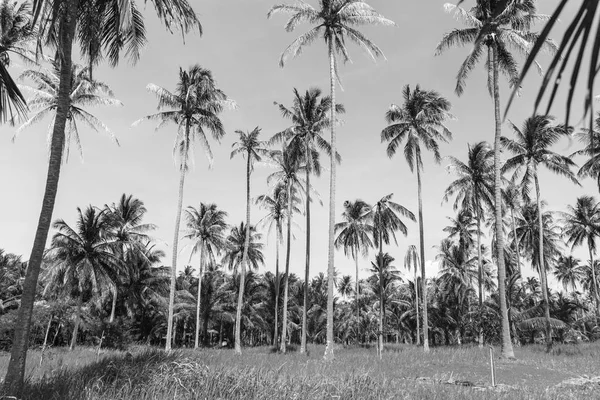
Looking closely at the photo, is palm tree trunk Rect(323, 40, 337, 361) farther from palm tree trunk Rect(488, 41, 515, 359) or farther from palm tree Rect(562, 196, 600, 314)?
palm tree Rect(562, 196, 600, 314)

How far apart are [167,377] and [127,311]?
40188 mm

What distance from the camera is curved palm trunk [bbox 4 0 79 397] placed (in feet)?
24.3

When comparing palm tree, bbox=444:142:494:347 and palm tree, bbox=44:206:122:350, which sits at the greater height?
palm tree, bbox=444:142:494:347

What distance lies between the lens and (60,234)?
31.1 m

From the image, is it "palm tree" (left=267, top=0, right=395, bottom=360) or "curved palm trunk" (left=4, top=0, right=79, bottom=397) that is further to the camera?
"palm tree" (left=267, top=0, right=395, bottom=360)

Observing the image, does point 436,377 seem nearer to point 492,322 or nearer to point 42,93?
point 492,322

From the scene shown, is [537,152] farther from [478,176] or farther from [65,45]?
[65,45]

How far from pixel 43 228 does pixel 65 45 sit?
12.3 feet

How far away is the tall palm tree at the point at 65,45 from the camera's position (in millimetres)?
7629

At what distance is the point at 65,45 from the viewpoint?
28.7 ft

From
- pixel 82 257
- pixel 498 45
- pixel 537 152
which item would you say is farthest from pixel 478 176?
pixel 82 257

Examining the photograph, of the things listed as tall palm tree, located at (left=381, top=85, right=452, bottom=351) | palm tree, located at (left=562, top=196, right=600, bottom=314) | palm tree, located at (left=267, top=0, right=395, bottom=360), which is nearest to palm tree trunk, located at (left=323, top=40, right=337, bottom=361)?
palm tree, located at (left=267, top=0, right=395, bottom=360)

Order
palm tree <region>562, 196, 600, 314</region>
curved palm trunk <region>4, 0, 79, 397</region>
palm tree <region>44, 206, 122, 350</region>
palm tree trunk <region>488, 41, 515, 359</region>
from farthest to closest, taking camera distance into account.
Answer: palm tree <region>562, 196, 600, 314</region>, palm tree <region>44, 206, 122, 350</region>, palm tree trunk <region>488, 41, 515, 359</region>, curved palm trunk <region>4, 0, 79, 397</region>

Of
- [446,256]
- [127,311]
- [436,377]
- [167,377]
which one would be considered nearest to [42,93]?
[167,377]
